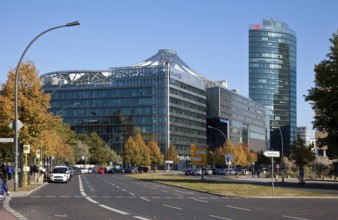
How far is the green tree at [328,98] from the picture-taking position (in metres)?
50.7

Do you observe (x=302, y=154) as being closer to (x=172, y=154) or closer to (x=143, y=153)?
(x=143, y=153)

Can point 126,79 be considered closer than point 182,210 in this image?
No

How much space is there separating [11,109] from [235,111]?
151449mm

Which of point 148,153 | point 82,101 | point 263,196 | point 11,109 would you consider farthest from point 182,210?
point 82,101

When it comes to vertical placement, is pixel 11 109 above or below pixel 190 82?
below

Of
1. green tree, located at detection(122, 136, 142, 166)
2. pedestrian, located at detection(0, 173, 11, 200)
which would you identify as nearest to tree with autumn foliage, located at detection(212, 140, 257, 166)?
green tree, located at detection(122, 136, 142, 166)

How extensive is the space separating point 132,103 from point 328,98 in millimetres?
105366

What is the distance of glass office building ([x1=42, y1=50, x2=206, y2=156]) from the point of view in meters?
151

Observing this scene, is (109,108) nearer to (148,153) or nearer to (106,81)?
(106,81)

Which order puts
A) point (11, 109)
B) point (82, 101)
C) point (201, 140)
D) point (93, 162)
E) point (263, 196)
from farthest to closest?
1. point (201, 140)
2. point (82, 101)
3. point (93, 162)
4. point (11, 109)
5. point (263, 196)

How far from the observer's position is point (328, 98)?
50375 millimetres

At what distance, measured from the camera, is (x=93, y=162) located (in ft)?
437

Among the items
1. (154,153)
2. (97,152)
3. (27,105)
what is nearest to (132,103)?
(154,153)

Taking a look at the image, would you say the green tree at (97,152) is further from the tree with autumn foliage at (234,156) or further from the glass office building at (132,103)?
the tree with autumn foliage at (234,156)
